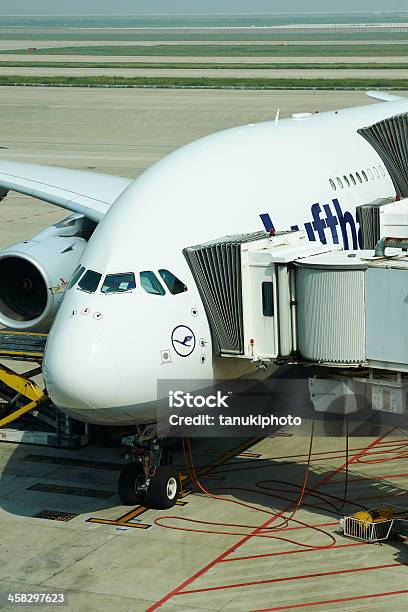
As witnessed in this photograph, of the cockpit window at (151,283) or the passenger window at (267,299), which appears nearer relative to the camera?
the cockpit window at (151,283)

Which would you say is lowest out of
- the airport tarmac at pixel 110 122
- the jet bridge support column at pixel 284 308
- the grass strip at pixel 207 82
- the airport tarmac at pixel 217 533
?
the airport tarmac at pixel 217 533

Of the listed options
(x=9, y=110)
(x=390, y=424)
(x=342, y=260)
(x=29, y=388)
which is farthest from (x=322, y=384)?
(x=9, y=110)

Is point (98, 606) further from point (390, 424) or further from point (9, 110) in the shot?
point (9, 110)

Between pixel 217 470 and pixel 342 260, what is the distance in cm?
520

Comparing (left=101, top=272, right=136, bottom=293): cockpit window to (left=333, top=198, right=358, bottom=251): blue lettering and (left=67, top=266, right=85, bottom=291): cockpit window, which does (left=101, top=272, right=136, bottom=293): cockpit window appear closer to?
(left=67, top=266, right=85, bottom=291): cockpit window

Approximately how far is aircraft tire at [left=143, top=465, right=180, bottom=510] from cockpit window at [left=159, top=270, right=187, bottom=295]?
117 inches

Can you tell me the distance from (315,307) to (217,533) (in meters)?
3.70

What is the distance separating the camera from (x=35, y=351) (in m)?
22.6

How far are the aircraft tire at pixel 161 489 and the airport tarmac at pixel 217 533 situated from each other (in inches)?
5.6

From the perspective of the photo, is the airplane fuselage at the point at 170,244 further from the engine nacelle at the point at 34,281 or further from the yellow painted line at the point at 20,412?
the yellow painted line at the point at 20,412

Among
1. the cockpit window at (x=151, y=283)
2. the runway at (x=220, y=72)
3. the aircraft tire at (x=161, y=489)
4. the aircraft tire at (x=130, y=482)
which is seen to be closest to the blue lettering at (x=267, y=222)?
the cockpit window at (x=151, y=283)

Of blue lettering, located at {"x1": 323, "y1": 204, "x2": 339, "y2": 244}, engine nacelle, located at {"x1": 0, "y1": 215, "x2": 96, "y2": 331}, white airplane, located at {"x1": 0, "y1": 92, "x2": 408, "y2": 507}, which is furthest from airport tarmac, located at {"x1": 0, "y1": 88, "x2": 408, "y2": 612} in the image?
blue lettering, located at {"x1": 323, "y1": 204, "x2": 339, "y2": 244}

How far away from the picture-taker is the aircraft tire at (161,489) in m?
18.3
